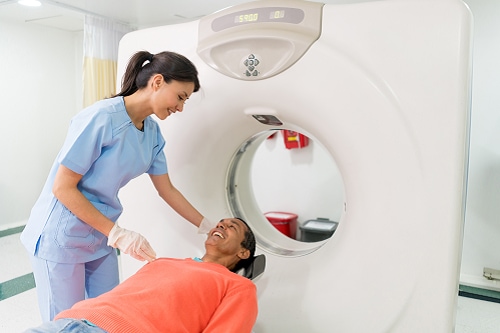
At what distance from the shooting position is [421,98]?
100cm

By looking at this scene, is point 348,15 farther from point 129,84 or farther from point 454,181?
point 129,84

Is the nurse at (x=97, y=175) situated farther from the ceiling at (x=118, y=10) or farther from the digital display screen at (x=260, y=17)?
the ceiling at (x=118, y=10)

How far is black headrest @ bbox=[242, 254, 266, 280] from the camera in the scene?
4.51ft

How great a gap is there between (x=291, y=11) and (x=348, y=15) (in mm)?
167

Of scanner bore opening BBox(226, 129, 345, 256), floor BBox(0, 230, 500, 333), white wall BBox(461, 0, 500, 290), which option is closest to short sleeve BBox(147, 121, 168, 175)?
floor BBox(0, 230, 500, 333)

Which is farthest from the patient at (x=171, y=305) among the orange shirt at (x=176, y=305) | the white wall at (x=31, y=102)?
the white wall at (x=31, y=102)

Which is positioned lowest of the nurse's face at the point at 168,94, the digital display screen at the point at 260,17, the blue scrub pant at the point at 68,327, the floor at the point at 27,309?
the floor at the point at 27,309

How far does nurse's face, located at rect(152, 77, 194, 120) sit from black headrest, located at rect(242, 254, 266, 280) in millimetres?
548

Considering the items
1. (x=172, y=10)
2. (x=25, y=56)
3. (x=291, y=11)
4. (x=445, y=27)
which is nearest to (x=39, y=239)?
(x=291, y=11)

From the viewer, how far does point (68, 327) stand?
3.29 feet

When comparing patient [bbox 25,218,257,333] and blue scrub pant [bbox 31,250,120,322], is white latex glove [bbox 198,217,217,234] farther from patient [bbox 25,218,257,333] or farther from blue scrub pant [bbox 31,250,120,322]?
blue scrub pant [bbox 31,250,120,322]

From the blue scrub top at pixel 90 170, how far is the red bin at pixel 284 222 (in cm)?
230

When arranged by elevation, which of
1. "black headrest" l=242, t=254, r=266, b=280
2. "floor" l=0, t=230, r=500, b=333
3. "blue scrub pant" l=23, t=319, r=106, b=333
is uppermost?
"black headrest" l=242, t=254, r=266, b=280

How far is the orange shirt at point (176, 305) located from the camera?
1.07 metres
